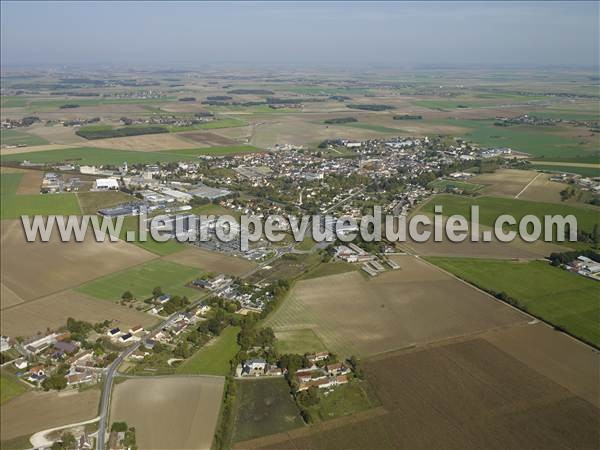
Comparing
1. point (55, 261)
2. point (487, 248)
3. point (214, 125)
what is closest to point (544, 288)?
point (487, 248)

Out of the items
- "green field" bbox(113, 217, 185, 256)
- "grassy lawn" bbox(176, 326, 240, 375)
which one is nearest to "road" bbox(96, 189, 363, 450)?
"grassy lawn" bbox(176, 326, 240, 375)

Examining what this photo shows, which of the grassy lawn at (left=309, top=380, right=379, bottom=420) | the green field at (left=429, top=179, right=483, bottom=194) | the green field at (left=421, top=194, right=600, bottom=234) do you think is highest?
the green field at (left=429, top=179, right=483, bottom=194)

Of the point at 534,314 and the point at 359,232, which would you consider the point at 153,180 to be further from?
the point at 534,314

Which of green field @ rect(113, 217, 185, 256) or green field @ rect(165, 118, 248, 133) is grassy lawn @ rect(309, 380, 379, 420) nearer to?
green field @ rect(113, 217, 185, 256)

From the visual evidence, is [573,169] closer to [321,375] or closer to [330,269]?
[330,269]

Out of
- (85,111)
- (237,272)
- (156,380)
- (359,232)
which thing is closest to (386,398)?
(156,380)
